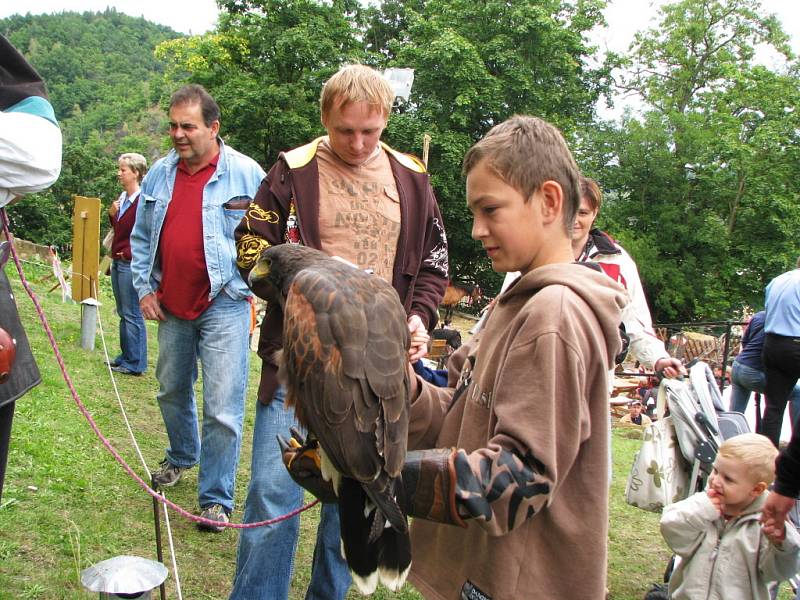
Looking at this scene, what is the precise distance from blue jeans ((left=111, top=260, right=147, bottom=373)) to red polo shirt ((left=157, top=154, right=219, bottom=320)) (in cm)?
329

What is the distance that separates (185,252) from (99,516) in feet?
5.41

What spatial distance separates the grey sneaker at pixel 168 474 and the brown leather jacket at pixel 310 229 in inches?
79.8

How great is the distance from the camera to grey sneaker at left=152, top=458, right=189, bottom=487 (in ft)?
14.5

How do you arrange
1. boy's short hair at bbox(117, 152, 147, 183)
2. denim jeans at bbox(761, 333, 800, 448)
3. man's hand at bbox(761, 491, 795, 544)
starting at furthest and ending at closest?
boy's short hair at bbox(117, 152, 147, 183)
denim jeans at bbox(761, 333, 800, 448)
man's hand at bbox(761, 491, 795, 544)

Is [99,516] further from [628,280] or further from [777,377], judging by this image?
[777,377]

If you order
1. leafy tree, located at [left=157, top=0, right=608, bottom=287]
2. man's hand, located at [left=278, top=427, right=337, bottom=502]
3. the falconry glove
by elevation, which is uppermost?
leafy tree, located at [left=157, top=0, right=608, bottom=287]

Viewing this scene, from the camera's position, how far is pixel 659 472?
3701mm

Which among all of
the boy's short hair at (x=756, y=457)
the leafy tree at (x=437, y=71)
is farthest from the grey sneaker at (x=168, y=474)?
the leafy tree at (x=437, y=71)

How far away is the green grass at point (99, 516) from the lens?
3.32 m

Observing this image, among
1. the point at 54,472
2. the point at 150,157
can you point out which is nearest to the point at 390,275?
the point at 54,472

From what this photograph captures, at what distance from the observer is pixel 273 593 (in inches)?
109

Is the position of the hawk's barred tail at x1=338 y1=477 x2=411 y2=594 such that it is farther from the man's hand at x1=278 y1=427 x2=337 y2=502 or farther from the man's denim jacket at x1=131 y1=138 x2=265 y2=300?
the man's denim jacket at x1=131 y1=138 x2=265 y2=300

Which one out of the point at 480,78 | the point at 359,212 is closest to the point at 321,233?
the point at 359,212

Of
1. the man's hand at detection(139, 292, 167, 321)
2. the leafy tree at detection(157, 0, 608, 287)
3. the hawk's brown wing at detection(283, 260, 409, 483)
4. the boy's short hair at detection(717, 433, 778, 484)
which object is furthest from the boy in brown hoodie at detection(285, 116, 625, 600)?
the leafy tree at detection(157, 0, 608, 287)
